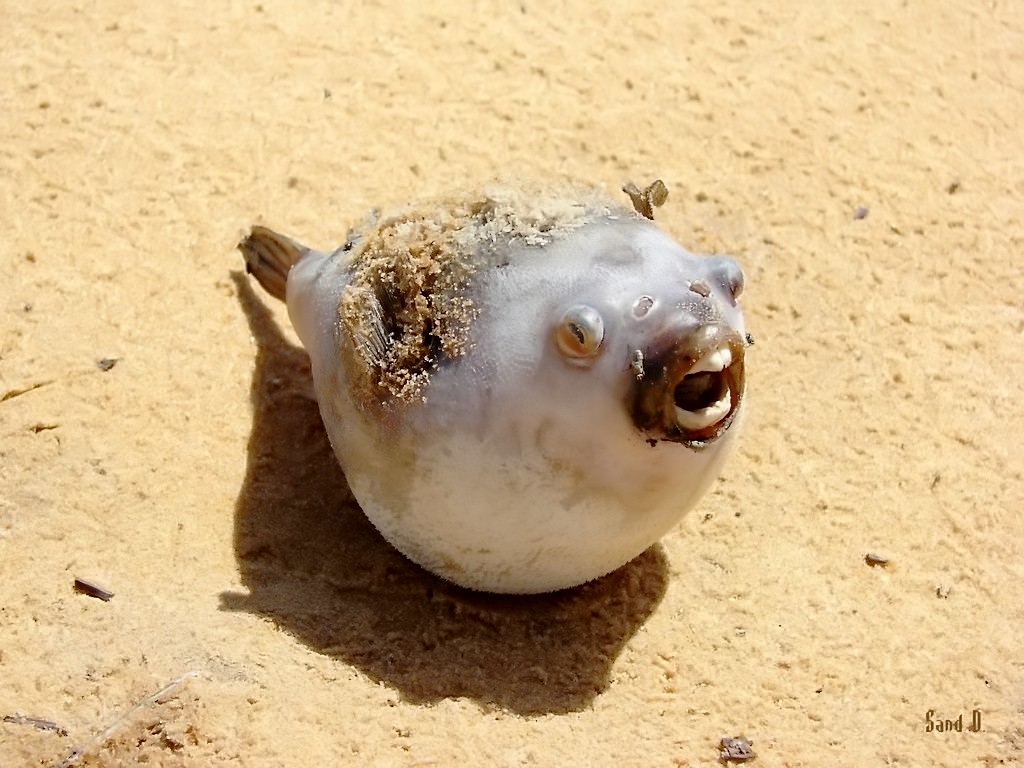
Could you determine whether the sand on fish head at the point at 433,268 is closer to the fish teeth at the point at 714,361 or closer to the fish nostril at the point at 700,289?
the fish nostril at the point at 700,289

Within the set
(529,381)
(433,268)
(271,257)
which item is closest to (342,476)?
(271,257)

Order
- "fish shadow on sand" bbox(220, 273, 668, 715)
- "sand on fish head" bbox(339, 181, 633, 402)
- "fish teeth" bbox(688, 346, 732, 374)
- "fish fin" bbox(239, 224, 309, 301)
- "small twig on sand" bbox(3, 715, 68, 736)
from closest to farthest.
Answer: "fish teeth" bbox(688, 346, 732, 374) < "small twig on sand" bbox(3, 715, 68, 736) < "sand on fish head" bbox(339, 181, 633, 402) < "fish shadow on sand" bbox(220, 273, 668, 715) < "fish fin" bbox(239, 224, 309, 301)

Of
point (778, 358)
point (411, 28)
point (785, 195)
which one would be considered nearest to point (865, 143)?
point (785, 195)

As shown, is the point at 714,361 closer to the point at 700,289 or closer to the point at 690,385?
the point at 690,385

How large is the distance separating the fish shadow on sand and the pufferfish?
0.14 meters

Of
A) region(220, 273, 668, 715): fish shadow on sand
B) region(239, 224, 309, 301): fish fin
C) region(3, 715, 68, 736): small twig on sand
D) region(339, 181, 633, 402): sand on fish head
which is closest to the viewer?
region(3, 715, 68, 736): small twig on sand

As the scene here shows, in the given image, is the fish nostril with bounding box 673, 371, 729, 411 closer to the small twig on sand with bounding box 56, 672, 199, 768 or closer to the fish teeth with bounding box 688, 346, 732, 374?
the fish teeth with bounding box 688, 346, 732, 374

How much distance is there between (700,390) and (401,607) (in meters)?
1.10

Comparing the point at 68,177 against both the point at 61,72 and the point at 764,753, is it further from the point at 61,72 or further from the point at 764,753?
the point at 764,753

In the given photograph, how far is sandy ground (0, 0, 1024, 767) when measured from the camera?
9.70ft

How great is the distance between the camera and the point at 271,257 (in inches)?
155

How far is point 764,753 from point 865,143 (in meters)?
3.13

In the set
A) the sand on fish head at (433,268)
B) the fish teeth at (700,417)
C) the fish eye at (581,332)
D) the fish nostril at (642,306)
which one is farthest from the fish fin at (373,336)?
the fish teeth at (700,417)

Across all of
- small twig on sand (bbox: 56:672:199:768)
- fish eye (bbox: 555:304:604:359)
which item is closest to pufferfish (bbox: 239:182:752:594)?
fish eye (bbox: 555:304:604:359)
